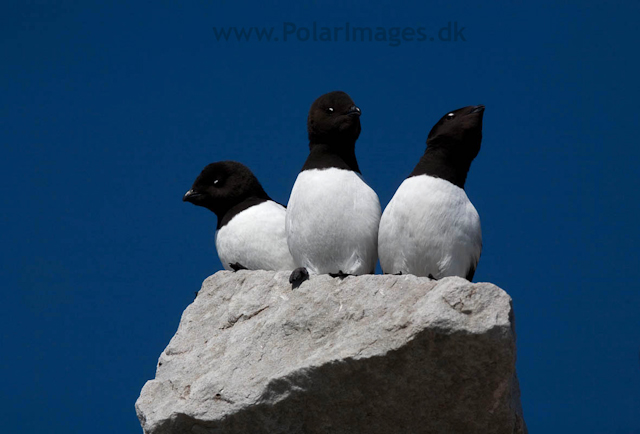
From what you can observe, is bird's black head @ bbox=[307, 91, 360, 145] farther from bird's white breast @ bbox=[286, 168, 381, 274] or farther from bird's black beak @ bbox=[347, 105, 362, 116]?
bird's white breast @ bbox=[286, 168, 381, 274]

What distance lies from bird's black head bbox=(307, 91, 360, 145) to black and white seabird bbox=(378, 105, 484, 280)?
603 millimetres

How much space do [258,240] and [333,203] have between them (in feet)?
3.62

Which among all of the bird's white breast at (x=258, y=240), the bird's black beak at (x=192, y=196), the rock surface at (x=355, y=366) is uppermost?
the bird's black beak at (x=192, y=196)

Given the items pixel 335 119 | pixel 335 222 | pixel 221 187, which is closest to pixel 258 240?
pixel 221 187

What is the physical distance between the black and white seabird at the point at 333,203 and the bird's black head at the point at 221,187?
3.13 ft

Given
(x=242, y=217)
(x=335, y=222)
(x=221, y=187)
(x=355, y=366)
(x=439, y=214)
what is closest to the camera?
(x=355, y=366)

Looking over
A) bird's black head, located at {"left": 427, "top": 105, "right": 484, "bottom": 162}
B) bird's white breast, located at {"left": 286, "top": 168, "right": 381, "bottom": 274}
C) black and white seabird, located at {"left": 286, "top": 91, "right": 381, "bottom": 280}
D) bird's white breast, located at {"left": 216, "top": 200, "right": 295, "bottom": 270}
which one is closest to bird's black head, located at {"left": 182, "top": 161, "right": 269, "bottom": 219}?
bird's white breast, located at {"left": 216, "top": 200, "right": 295, "bottom": 270}

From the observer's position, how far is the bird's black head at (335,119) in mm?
6352

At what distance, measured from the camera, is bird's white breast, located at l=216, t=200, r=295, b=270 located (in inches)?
276

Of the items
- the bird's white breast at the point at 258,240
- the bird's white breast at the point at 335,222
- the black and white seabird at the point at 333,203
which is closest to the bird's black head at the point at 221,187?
the bird's white breast at the point at 258,240

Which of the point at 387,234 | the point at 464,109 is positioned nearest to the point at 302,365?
the point at 387,234

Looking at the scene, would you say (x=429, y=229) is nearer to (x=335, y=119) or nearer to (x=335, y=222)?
(x=335, y=222)

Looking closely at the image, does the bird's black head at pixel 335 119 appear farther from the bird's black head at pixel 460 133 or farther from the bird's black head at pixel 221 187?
the bird's black head at pixel 221 187

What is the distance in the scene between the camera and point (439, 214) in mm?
5895
